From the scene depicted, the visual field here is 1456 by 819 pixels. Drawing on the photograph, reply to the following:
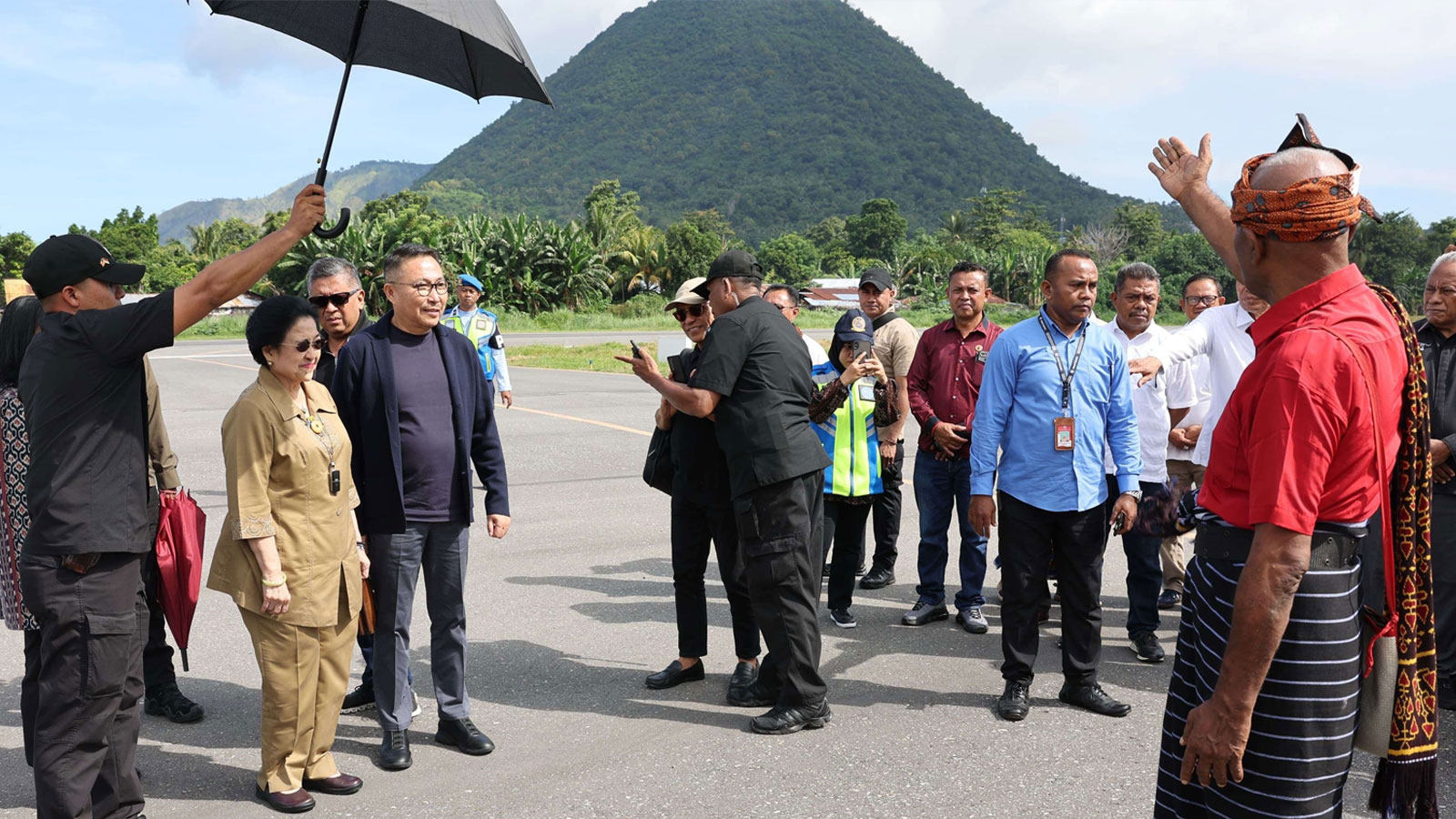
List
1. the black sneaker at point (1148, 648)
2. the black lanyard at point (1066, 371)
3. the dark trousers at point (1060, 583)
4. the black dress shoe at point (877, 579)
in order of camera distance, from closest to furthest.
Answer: the dark trousers at point (1060, 583), the black lanyard at point (1066, 371), the black sneaker at point (1148, 648), the black dress shoe at point (877, 579)

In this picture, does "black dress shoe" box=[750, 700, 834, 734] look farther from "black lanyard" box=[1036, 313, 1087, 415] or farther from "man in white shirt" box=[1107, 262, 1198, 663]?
"man in white shirt" box=[1107, 262, 1198, 663]

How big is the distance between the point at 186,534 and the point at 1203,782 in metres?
3.70

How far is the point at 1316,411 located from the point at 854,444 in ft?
13.4

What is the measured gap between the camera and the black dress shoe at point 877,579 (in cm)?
690

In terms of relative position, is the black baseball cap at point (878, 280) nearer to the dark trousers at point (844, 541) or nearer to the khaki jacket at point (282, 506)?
the dark trousers at point (844, 541)

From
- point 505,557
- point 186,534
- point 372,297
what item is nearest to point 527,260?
point 372,297

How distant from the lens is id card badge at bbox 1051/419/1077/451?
479 cm

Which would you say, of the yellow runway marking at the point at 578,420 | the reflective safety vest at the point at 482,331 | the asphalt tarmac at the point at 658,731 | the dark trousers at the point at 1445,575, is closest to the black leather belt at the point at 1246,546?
the asphalt tarmac at the point at 658,731

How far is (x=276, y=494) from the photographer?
149 inches

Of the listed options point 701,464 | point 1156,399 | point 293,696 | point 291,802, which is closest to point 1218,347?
point 1156,399

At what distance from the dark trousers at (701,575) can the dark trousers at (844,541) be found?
933 mm

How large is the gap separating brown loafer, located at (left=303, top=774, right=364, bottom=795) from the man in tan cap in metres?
1.56

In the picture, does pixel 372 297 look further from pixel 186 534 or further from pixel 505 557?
pixel 186 534

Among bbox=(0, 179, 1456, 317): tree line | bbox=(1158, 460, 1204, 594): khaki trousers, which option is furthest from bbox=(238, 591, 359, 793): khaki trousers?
bbox=(0, 179, 1456, 317): tree line
